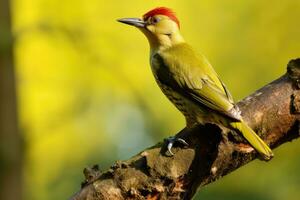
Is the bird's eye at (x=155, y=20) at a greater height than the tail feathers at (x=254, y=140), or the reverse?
the bird's eye at (x=155, y=20)

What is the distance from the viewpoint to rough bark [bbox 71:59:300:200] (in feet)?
10.3

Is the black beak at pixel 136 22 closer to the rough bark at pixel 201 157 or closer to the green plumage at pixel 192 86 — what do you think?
the green plumage at pixel 192 86

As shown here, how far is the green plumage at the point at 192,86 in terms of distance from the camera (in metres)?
3.82

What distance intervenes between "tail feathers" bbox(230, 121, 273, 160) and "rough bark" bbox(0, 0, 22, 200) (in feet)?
5.99

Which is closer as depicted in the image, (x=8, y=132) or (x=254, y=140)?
(x=254, y=140)

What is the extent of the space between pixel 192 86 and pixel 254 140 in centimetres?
76

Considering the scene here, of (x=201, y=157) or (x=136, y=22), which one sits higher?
(x=136, y=22)

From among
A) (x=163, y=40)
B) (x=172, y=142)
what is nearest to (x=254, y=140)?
(x=172, y=142)

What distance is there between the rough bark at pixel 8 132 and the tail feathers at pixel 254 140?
183cm

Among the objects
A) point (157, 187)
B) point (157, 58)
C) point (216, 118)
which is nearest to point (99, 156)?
point (157, 58)

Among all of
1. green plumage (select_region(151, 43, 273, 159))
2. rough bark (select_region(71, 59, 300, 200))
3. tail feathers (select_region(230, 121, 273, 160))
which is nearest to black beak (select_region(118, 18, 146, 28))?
green plumage (select_region(151, 43, 273, 159))

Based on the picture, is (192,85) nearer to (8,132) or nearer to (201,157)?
(201,157)

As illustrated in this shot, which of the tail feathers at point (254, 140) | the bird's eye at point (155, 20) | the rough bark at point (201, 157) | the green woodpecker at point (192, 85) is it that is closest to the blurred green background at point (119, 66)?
the bird's eye at point (155, 20)

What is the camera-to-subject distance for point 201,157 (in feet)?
10.7
